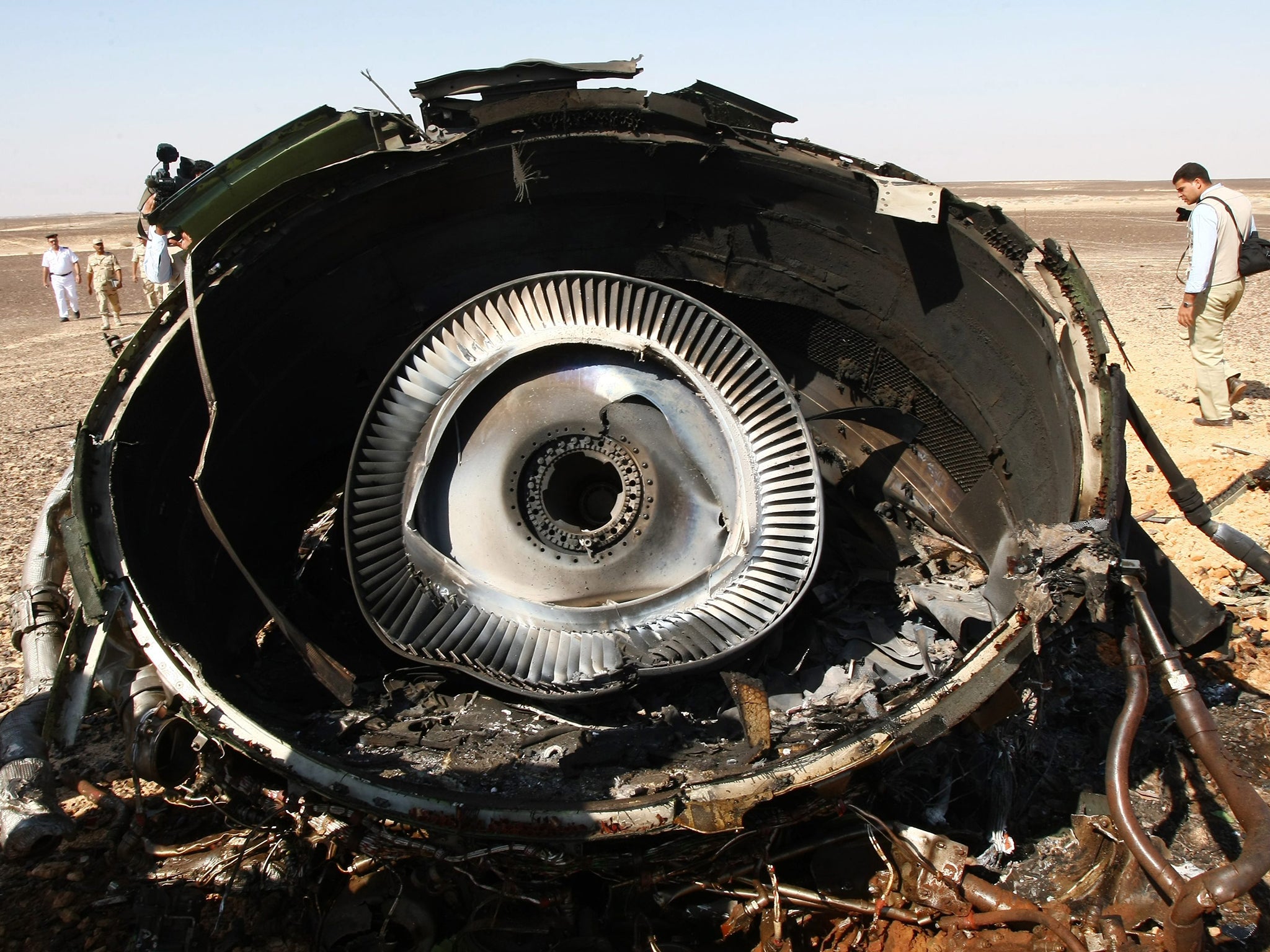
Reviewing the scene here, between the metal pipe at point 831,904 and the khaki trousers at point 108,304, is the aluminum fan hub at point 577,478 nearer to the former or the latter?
the metal pipe at point 831,904

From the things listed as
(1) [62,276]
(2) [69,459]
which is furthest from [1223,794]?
(1) [62,276]

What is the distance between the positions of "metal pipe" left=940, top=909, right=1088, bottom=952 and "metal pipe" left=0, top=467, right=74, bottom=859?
7.50 ft

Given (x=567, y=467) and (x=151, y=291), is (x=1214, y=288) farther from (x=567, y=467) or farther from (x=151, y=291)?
(x=151, y=291)

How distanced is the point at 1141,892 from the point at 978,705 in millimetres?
866

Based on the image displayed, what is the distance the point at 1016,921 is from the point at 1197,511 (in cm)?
168

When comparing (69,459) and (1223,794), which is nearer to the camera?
(1223,794)

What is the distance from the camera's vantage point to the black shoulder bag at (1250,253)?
607 cm

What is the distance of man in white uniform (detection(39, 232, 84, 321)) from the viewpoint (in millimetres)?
12383

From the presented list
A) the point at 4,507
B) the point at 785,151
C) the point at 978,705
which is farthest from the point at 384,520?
the point at 4,507

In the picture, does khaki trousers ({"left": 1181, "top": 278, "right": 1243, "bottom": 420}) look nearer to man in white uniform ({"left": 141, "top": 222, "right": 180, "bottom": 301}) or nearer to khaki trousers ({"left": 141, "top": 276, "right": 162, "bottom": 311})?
man in white uniform ({"left": 141, "top": 222, "right": 180, "bottom": 301})

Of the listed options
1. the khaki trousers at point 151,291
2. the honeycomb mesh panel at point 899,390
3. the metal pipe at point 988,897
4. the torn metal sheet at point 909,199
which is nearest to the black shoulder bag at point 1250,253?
the honeycomb mesh panel at point 899,390

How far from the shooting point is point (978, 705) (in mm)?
2342

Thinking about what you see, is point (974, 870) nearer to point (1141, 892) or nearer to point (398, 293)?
point (1141, 892)

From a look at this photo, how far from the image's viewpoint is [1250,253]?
20.0 ft
